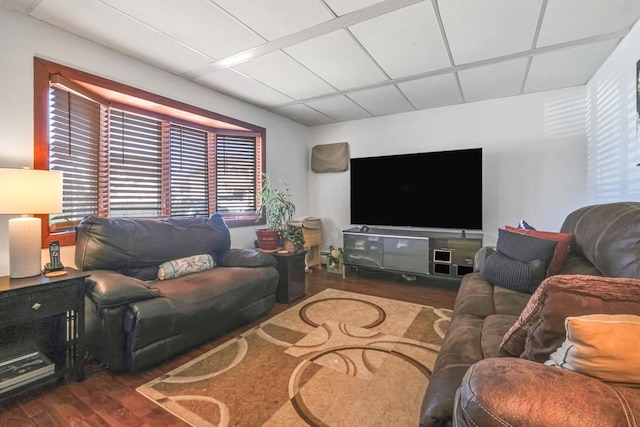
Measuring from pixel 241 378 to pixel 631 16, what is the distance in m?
3.55

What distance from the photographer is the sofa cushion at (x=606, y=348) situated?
63 cm

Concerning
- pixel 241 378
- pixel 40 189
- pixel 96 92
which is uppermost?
pixel 96 92

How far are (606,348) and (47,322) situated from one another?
266 centimetres

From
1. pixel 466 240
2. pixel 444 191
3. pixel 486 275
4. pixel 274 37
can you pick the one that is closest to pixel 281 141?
pixel 274 37

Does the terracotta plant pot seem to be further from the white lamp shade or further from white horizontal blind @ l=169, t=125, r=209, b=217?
the white lamp shade

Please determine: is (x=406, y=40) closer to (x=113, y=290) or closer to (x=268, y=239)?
(x=268, y=239)

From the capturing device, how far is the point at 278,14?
194cm

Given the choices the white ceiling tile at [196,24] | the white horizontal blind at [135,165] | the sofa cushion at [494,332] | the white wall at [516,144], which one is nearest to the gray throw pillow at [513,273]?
the sofa cushion at [494,332]

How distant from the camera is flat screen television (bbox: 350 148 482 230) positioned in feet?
11.2

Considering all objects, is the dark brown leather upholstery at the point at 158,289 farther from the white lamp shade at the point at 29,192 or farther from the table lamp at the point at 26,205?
the white lamp shade at the point at 29,192

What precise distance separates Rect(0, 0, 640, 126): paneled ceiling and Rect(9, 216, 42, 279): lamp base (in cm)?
142

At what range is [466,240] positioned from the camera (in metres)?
3.37

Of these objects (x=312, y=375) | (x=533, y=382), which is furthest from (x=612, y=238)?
(x=312, y=375)

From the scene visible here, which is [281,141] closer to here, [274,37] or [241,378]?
[274,37]
